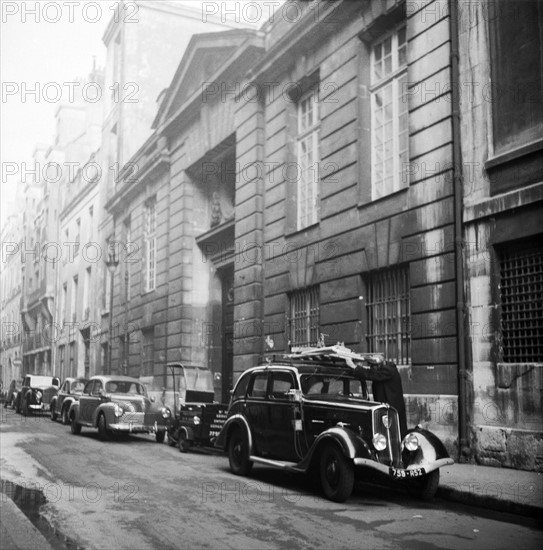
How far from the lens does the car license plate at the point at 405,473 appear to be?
8.74 meters

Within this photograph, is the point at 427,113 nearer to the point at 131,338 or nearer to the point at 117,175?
the point at 131,338

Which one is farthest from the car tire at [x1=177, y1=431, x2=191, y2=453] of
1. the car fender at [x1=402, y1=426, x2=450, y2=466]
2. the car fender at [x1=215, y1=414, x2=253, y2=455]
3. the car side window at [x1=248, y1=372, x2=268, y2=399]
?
the car fender at [x1=402, y1=426, x2=450, y2=466]

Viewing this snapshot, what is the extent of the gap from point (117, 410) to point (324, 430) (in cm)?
848

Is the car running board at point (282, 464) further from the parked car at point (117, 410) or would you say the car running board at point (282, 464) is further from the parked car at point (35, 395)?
the parked car at point (35, 395)

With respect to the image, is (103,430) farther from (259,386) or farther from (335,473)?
(335,473)

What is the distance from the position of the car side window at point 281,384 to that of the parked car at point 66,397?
1051cm

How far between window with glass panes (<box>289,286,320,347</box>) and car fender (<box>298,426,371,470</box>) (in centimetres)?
740

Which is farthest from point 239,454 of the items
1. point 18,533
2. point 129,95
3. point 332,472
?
point 129,95

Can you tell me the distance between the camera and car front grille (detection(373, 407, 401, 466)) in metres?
9.08

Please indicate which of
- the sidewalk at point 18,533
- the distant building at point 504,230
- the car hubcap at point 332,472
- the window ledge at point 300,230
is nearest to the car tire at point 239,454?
the car hubcap at point 332,472

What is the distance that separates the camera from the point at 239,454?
36.9ft

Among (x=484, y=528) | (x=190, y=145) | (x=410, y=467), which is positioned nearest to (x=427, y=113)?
(x=410, y=467)

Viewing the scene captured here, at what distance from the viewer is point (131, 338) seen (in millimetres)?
30562

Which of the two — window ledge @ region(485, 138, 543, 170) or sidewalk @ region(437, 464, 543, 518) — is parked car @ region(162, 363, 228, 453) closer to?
sidewalk @ region(437, 464, 543, 518)
